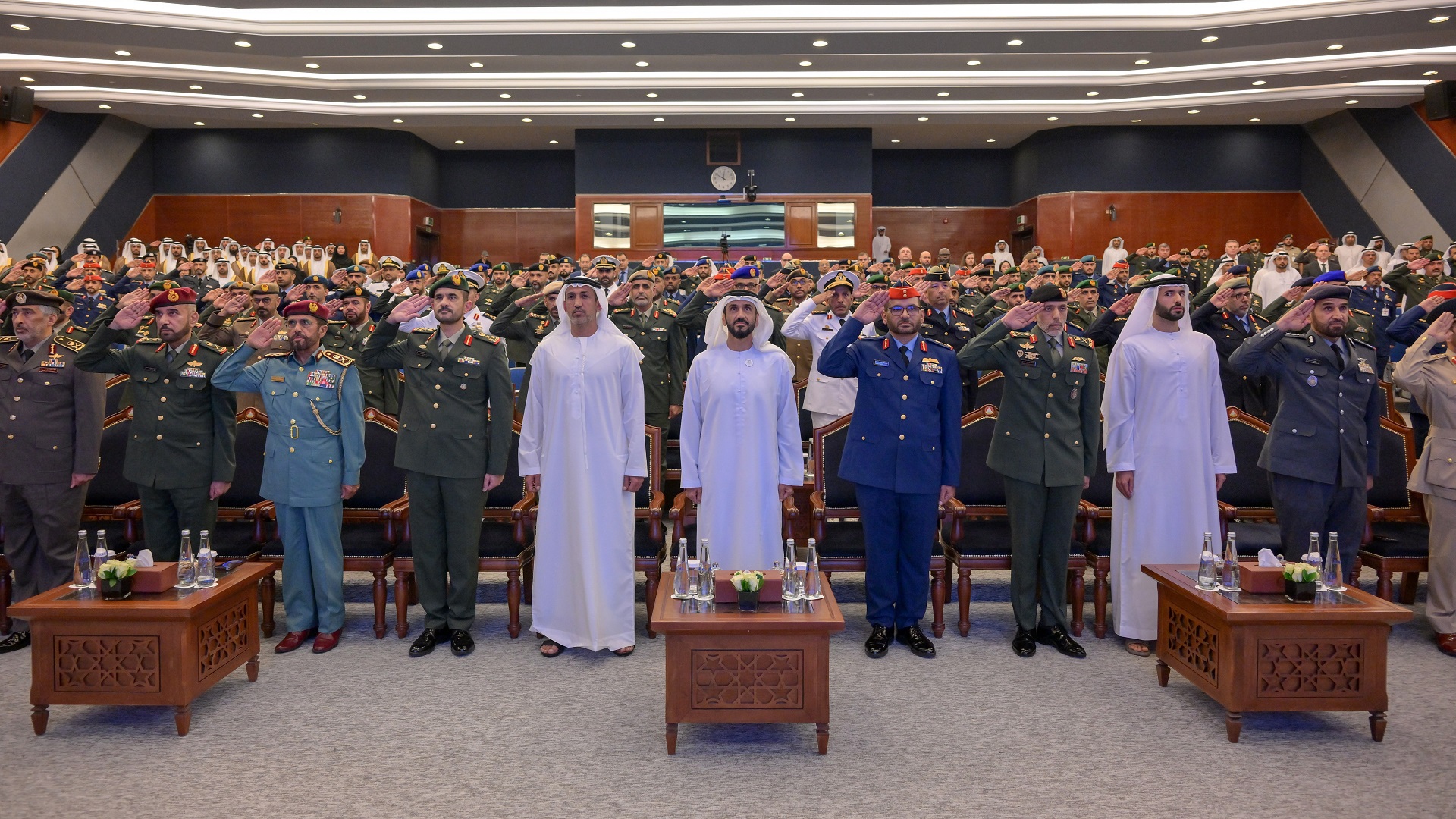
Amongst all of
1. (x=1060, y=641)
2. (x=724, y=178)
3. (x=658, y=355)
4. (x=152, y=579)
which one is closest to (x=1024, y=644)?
(x=1060, y=641)

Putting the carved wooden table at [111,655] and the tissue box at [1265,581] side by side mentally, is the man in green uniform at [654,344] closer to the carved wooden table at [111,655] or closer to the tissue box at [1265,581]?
the carved wooden table at [111,655]

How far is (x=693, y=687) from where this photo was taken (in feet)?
10.4

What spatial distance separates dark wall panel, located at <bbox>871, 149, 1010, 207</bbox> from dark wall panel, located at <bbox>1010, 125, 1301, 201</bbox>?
221cm

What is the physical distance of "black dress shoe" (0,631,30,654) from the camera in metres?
4.16

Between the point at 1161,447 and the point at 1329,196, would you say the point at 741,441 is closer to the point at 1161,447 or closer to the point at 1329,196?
the point at 1161,447

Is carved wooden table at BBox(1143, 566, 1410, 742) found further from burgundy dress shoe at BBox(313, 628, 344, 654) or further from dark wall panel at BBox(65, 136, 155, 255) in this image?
dark wall panel at BBox(65, 136, 155, 255)

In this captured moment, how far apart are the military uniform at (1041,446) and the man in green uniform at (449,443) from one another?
2154mm

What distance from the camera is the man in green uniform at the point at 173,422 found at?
4.15 metres

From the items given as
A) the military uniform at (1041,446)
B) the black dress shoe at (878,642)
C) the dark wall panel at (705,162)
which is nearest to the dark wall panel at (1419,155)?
the dark wall panel at (705,162)

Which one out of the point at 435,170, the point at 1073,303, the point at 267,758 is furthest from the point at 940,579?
the point at 435,170

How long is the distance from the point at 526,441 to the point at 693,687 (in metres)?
1.59

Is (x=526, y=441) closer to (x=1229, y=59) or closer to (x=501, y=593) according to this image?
(x=501, y=593)

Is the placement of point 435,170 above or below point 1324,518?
above

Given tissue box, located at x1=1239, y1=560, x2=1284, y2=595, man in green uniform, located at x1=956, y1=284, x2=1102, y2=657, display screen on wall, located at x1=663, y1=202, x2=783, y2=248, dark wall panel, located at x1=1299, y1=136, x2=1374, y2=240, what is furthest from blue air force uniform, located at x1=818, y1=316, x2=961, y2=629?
dark wall panel, located at x1=1299, y1=136, x2=1374, y2=240
